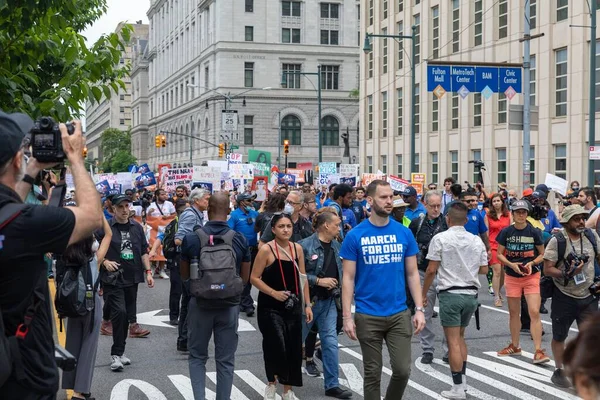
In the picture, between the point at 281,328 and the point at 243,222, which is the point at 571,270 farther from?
the point at 243,222

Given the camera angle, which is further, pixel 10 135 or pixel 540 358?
pixel 540 358

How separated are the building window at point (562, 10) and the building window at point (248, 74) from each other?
52516mm

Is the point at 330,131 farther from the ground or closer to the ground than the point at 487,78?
farther from the ground

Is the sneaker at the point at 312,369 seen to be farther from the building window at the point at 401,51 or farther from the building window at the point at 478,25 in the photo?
the building window at the point at 401,51

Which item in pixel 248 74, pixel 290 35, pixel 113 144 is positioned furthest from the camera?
pixel 113 144

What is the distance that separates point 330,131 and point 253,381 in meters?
76.2

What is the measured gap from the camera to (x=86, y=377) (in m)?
7.76

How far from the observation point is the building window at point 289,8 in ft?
280

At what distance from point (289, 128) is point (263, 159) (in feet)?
163

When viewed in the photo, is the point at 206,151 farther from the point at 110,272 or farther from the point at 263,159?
the point at 110,272

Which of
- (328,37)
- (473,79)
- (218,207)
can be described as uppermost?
(328,37)

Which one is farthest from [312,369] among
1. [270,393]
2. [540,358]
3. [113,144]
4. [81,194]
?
[113,144]

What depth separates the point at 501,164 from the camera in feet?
128

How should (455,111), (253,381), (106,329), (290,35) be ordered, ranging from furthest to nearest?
(290,35) → (455,111) → (106,329) → (253,381)
